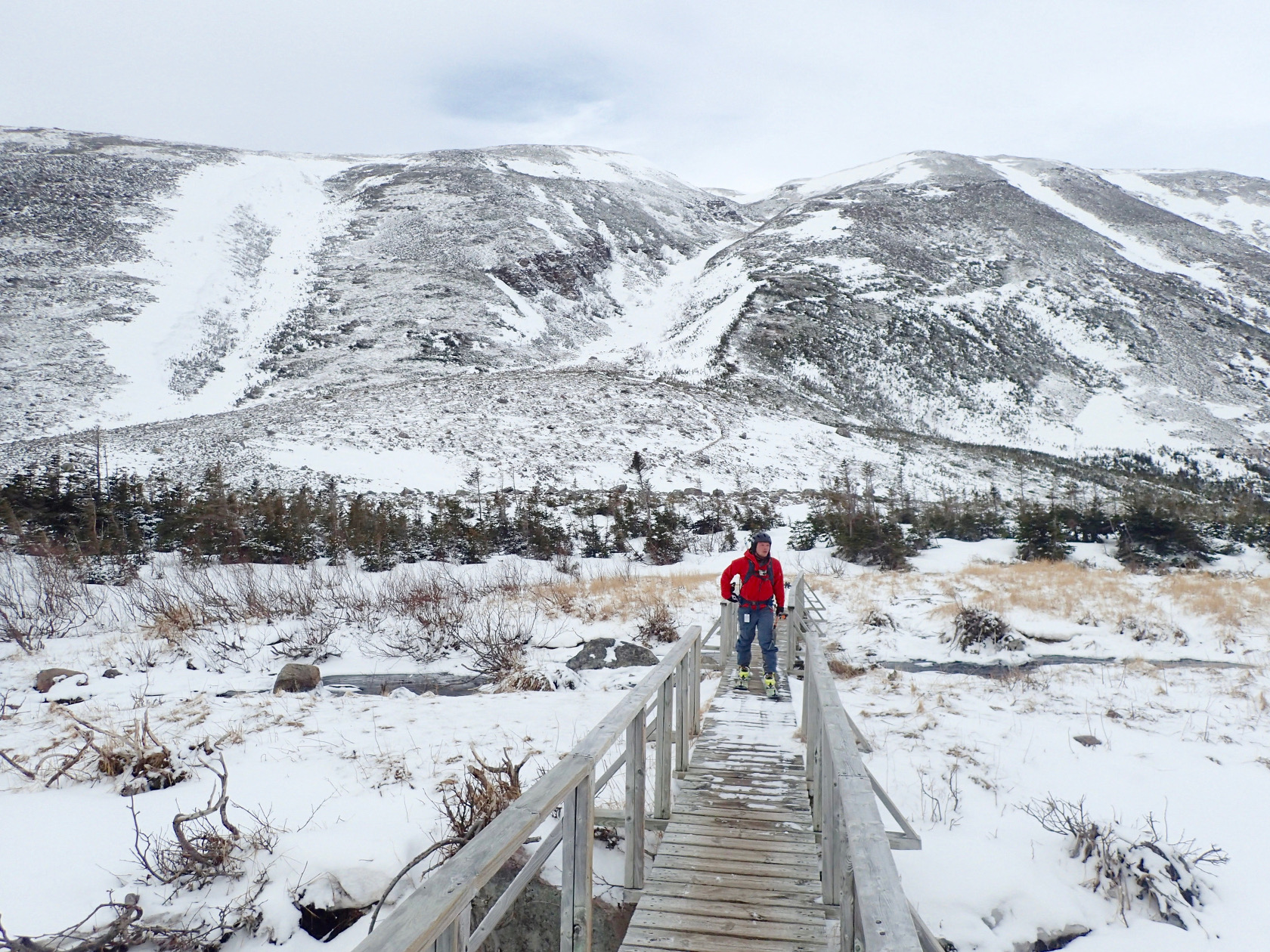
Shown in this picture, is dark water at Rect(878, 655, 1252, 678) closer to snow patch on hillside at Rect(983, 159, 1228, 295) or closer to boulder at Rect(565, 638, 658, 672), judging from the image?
boulder at Rect(565, 638, 658, 672)

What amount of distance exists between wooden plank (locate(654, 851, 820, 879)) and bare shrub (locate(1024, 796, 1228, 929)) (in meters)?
1.87

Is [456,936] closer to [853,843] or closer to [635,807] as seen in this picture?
[853,843]

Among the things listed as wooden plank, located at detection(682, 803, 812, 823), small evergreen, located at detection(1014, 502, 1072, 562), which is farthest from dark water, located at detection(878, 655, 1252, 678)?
small evergreen, located at detection(1014, 502, 1072, 562)

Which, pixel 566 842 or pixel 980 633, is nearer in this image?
pixel 566 842

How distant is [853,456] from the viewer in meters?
37.7

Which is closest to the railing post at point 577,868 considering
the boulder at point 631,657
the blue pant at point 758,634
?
the blue pant at point 758,634

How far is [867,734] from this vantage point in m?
6.68

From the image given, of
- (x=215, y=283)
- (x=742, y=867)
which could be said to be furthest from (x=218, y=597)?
(x=215, y=283)

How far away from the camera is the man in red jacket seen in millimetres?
7391

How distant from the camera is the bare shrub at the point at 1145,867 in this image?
3701 millimetres

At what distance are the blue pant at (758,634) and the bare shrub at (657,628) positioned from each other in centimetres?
367

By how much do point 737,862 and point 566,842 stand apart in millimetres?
1783

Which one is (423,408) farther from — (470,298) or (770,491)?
(470,298)

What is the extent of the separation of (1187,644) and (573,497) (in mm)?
19408
